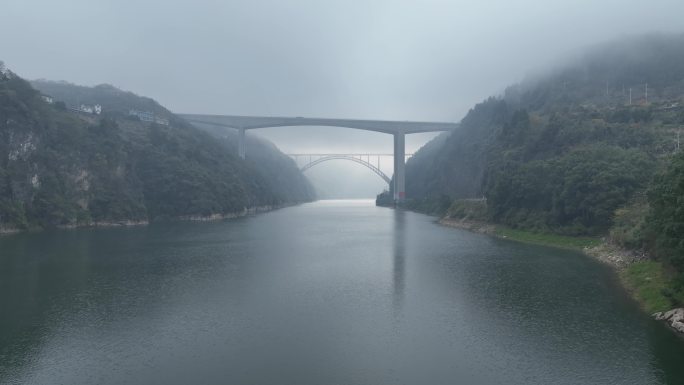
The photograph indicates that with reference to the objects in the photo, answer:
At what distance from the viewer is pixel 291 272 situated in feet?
82.1

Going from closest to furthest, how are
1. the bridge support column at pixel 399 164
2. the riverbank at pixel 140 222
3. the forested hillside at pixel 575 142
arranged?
the forested hillside at pixel 575 142 < the riverbank at pixel 140 222 < the bridge support column at pixel 399 164

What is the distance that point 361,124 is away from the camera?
87.8m

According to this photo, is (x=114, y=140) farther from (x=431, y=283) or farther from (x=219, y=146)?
(x=431, y=283)

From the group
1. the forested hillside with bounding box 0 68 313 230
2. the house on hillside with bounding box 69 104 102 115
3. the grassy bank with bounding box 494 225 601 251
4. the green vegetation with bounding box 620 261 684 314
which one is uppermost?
the house on hillside with bounding box 69 104 102 115

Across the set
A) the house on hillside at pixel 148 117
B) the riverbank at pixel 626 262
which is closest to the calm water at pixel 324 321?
the riverbank at pixel 626 262

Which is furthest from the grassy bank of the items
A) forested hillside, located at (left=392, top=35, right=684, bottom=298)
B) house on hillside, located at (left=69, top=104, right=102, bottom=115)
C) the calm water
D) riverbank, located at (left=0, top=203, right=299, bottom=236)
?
house on hillside, located at (left=69, top=104, right=102, bottom=115)

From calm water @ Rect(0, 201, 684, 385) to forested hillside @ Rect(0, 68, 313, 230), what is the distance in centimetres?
2130

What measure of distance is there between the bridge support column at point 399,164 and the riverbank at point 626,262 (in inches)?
1691

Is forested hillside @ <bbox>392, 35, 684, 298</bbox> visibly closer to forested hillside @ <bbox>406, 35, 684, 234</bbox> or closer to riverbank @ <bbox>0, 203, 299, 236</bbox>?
forested hillside @ <bbox>406, 35, 684, 234</bbox>

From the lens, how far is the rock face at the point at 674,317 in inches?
575

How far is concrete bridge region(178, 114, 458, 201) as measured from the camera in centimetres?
8575

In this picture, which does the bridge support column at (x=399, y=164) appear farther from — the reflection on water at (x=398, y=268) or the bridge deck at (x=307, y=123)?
the reflection on water at (x=398, y=268)

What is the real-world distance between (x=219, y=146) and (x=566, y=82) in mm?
53849

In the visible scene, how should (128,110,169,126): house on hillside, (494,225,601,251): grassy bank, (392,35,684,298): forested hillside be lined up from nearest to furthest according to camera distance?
1. (392,35,684,298): forested hillside
2. (494,225,601,251): grassy bank
3. (128,110,169,126): house on hillside
